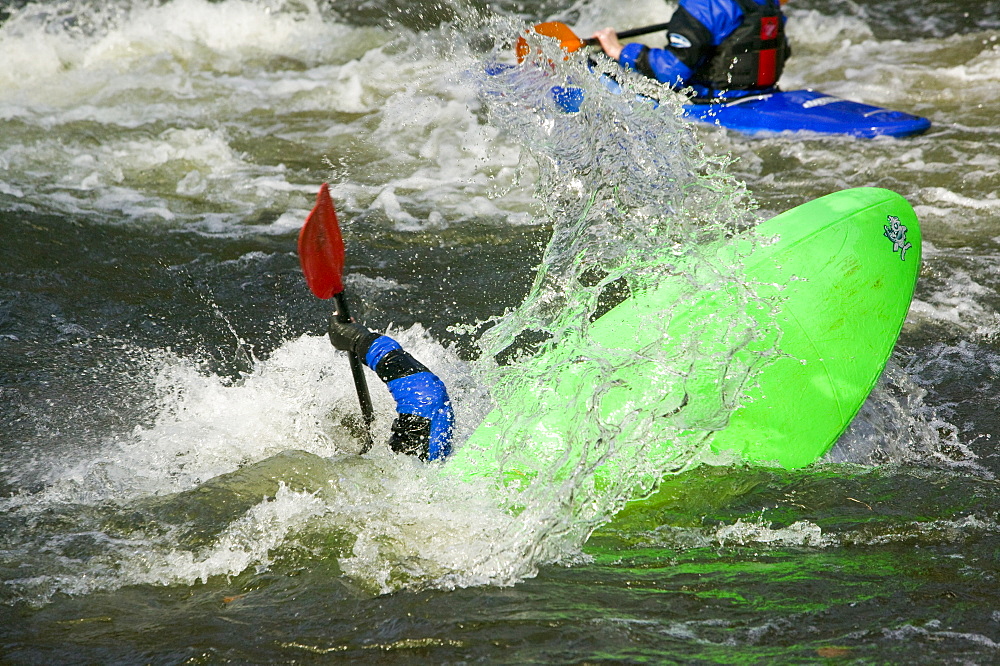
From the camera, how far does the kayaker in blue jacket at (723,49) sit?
19.2 ft

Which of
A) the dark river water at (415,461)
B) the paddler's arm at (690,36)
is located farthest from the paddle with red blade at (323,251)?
the paddler's arm at (690,36)

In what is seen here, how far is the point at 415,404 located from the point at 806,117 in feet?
14.4

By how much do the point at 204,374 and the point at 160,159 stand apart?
2899mm

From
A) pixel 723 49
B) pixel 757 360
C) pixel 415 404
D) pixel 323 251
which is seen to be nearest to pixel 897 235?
pixel 757 360

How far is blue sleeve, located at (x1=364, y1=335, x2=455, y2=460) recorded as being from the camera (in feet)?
8.29

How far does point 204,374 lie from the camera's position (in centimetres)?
356

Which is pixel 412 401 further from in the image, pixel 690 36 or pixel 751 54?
pixel 751 54

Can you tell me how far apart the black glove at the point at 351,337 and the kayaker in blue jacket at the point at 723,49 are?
12.3ft

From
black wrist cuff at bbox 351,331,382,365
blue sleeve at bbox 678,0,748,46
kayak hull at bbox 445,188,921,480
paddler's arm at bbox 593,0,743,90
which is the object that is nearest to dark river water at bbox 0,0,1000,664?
kayak hull at bbox 445,188,921,480

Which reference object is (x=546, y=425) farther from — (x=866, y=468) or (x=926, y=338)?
(x=926, y=338)

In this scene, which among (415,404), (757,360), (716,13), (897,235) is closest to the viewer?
(415,404)

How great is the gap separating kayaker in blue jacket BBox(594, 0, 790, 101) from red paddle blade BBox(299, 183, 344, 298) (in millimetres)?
3732

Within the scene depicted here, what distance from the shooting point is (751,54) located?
5.92 meters

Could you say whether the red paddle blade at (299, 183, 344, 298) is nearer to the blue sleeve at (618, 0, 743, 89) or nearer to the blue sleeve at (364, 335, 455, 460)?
the blue sleeve at (364, 335, 455, 460)
